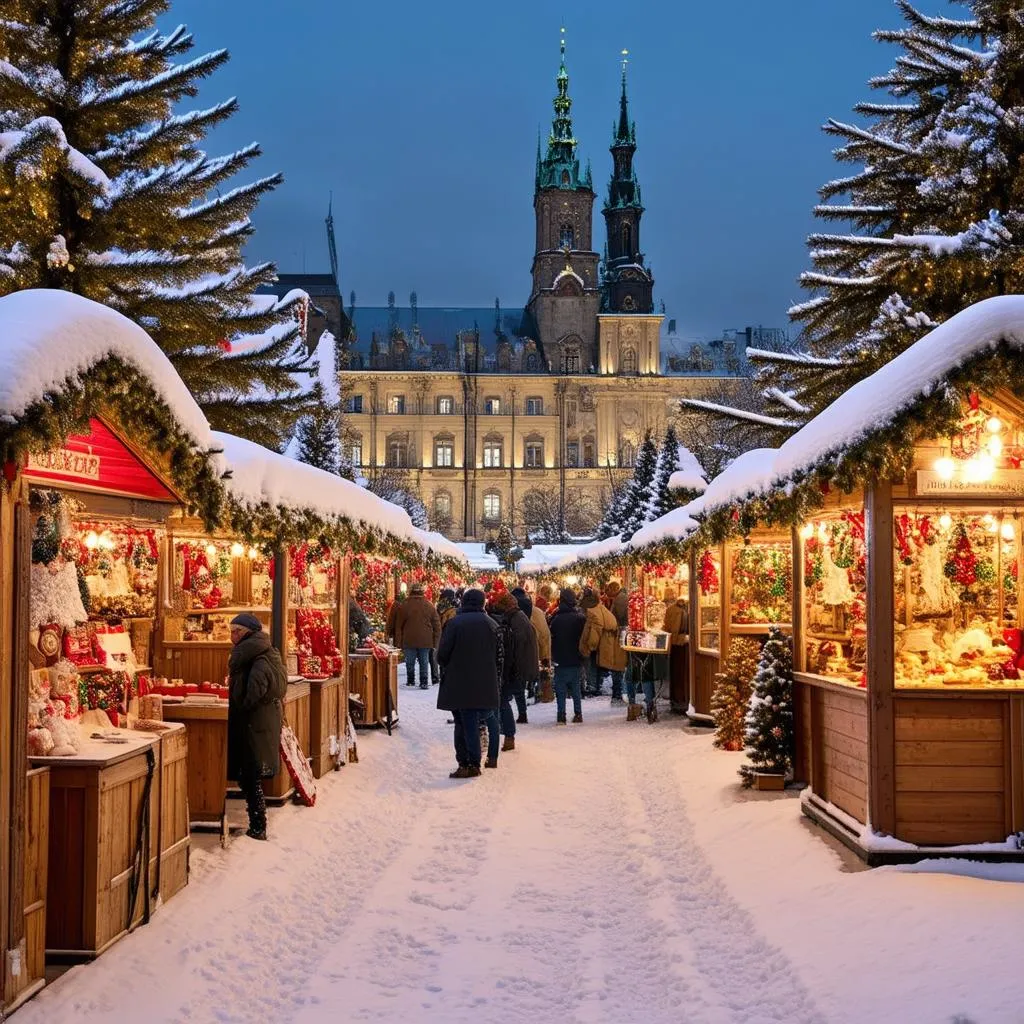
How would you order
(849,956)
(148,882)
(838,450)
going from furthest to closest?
(838,450) < (148,882) < (849,956)

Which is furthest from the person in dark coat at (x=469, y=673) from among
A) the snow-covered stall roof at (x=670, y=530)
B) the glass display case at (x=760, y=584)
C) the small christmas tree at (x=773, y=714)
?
the glass display case at (x=760, y=584)

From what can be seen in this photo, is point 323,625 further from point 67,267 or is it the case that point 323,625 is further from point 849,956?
point 849,956

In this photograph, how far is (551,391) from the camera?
84.9m

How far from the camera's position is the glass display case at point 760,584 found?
13445mm

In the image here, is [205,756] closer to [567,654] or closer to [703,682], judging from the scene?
[703,682]

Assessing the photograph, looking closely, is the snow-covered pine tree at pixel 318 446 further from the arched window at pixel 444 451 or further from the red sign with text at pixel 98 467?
the arched window at pixel 444 451

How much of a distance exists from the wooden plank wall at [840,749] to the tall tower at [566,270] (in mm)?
76588

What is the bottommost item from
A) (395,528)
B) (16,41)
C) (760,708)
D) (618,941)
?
(618,941)

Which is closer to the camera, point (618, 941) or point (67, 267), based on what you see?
point (618, 941)

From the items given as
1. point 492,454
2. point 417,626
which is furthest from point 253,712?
point 492,454

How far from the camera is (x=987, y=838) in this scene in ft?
23.4

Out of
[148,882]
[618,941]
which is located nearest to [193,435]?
[148,882]

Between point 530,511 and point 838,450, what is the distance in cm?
7262

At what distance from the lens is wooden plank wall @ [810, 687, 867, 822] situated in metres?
7.70
